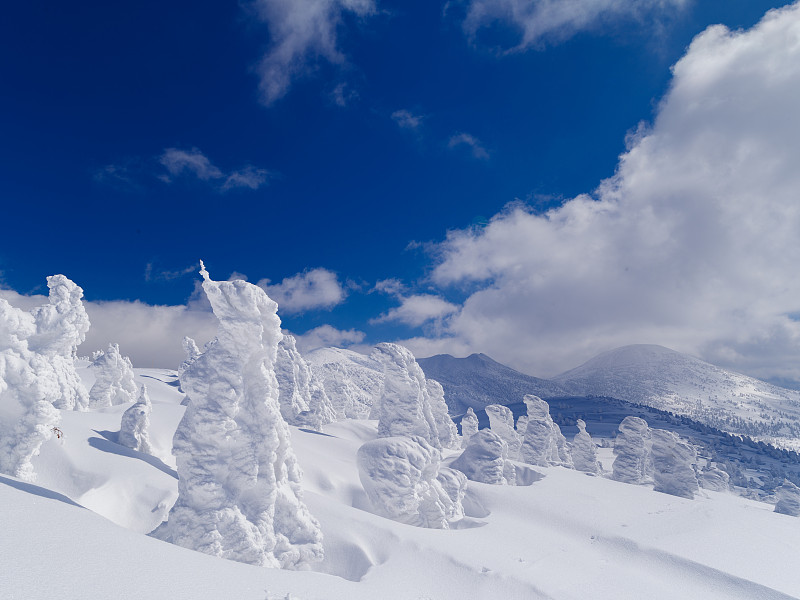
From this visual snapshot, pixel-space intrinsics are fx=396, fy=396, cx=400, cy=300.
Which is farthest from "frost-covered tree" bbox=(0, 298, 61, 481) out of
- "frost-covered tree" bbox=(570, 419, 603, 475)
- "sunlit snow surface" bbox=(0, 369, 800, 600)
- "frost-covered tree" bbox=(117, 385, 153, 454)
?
"frost-covered tree" bbox=(570, 419, 603, 475)

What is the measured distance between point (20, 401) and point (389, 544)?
53.6 ft

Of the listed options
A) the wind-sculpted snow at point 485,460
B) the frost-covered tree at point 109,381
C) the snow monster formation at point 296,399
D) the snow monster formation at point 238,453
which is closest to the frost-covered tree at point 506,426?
the wind-sculpted snow at point 485,460

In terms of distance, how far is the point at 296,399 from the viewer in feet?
197

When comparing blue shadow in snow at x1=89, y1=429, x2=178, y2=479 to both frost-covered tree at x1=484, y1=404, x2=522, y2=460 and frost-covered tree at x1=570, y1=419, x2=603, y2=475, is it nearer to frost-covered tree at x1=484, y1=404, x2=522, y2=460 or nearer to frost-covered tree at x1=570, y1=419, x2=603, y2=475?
frost-covered tree at x1=484, y1=404, x2=522, y2=460

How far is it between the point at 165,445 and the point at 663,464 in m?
49.6

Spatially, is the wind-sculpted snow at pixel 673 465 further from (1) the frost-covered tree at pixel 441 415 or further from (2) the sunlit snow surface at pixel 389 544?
(1) the frost-covered tree at pixel 441 415

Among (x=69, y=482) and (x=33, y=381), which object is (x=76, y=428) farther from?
(x=33, y=381)

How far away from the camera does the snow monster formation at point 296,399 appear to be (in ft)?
190

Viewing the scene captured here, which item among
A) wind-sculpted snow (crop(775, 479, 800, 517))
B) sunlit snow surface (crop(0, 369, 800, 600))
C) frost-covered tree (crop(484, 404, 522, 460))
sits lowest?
sunlit snow surface (crop(0, 369, 800, 600))

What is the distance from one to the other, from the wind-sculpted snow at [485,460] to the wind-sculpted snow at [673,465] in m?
16.4

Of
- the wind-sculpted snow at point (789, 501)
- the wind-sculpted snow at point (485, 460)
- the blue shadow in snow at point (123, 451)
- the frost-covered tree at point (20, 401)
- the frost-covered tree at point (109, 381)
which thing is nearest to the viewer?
the frost-covered tree at point (20, 401)

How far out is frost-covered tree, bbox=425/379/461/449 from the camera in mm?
67438

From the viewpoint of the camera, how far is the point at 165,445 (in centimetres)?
3350

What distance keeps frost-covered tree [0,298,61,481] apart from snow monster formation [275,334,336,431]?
40.5 m
